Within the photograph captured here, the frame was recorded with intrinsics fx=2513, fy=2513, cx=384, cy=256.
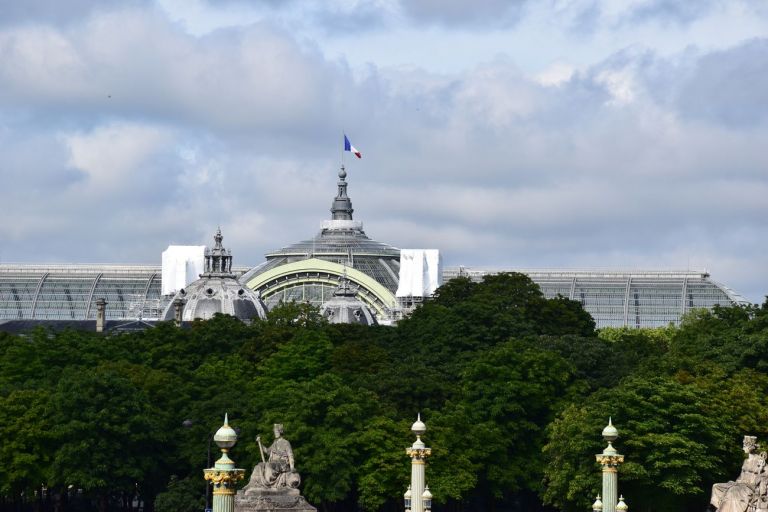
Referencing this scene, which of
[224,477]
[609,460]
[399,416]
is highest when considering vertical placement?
[399,416]

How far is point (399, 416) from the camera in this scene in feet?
449

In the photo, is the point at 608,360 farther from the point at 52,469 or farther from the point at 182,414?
the point at 52,469

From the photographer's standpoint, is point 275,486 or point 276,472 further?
point 276,472

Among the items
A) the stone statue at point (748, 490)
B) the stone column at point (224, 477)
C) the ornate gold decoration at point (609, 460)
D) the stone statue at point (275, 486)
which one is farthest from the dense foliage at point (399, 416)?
the stone column at point (224, 477)

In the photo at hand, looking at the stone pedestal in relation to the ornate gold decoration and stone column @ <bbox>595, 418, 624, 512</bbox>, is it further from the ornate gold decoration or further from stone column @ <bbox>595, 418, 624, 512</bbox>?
the ornate gold decoration

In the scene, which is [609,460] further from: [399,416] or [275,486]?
[399,416]

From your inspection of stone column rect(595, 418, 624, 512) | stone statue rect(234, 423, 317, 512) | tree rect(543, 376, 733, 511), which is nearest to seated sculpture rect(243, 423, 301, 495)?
stone statue rect(234, 423, 317, 512)

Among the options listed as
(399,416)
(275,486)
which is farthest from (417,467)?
(399,416)

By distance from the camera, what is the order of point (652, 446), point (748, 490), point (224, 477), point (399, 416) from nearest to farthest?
point (224, 477), point (748, 490), point (652, 446), point (399, 416)

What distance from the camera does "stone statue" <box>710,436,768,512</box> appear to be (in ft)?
227

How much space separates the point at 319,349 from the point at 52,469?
3108 centimetres

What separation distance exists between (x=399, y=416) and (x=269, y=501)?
38385 millimetres

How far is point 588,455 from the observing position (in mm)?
118625

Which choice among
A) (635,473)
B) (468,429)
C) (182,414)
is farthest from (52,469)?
(635,473)
